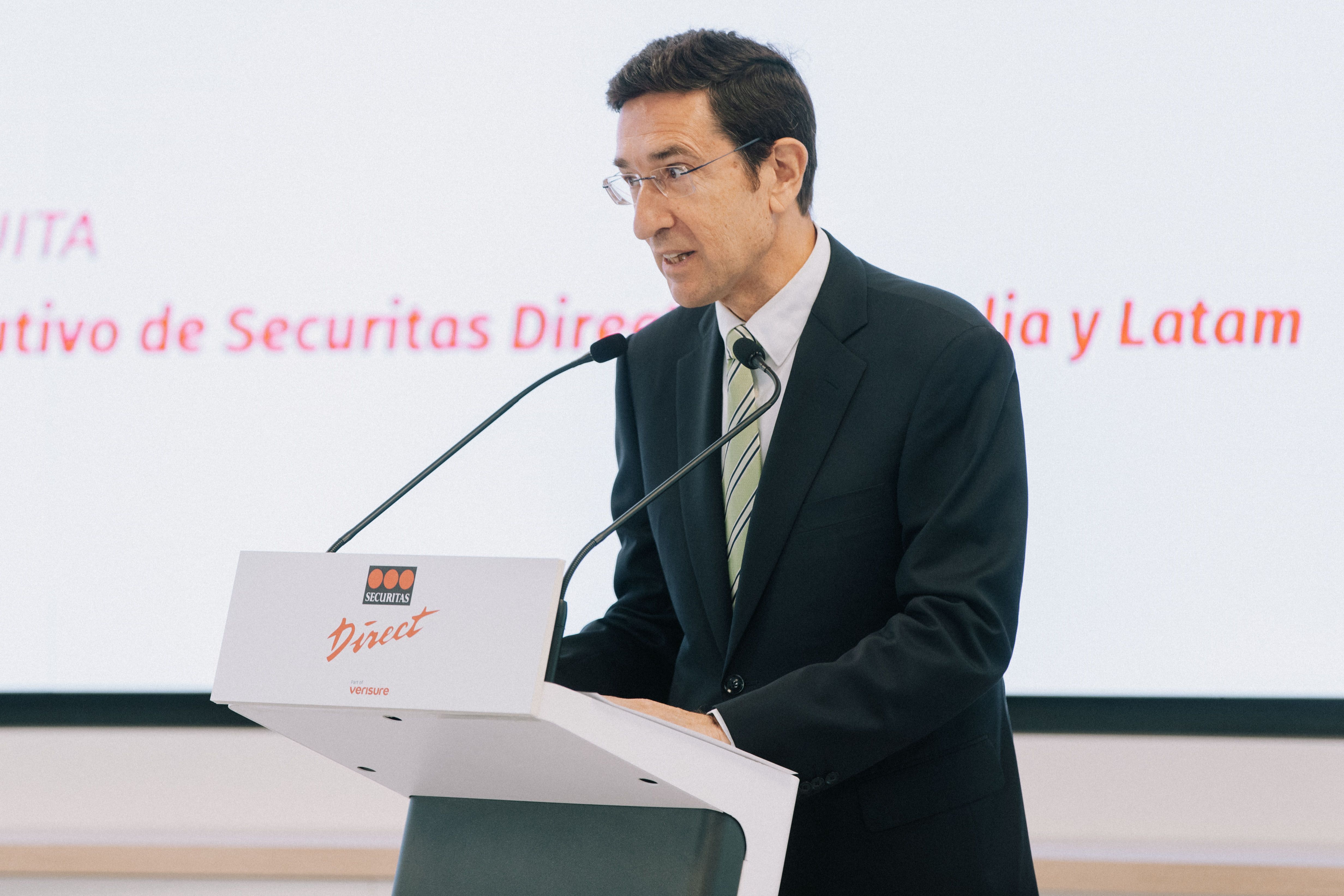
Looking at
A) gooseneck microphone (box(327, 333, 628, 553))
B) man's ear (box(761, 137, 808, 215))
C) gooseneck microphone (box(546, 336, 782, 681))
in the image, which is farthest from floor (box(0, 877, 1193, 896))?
man's ear (box(761, 137, 808, 215))

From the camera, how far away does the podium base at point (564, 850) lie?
93 cm

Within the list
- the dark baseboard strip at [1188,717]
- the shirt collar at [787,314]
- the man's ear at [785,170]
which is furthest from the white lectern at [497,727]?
the dark baseboard strip at [1188,717]

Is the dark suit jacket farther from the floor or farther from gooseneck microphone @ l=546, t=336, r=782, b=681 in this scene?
the floor

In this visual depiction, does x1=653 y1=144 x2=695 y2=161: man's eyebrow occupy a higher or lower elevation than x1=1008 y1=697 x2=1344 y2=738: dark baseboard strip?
higher

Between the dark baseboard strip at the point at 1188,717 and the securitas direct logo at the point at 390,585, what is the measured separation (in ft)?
5.51

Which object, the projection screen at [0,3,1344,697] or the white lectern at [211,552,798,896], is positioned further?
the projection screen at [0,3,1344,697]

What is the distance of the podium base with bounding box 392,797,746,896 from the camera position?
0.93 metres

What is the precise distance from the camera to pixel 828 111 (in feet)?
7.59

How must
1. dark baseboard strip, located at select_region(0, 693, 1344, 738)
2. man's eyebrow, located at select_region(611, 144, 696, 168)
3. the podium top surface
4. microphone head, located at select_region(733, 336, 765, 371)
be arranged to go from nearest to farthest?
the podium top surface → microphone head, located at select_region(733, 336, 765, 371) → man's eyebrow, located at select_region(611, 144, 696, 168) → dark baseboard strip, located at select_region(0, 693, 1344, 738)

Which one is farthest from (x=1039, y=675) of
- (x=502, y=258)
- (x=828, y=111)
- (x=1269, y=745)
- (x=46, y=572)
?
(x=46, y=572)

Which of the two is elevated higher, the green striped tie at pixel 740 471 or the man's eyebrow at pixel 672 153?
the man's eyebrow at pixel 672 153

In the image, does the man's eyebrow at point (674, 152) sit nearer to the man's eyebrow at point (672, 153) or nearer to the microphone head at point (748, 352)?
the man's eyebrow at point (672, 153)

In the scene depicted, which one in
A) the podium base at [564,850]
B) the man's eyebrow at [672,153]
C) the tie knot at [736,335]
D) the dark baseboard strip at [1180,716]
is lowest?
the podium base at [564,850]

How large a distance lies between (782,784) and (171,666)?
179 cm
